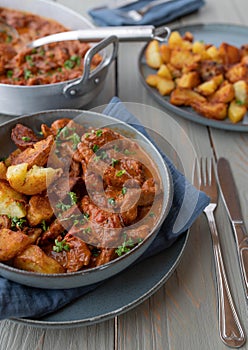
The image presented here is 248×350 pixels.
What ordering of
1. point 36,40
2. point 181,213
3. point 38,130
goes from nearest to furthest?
point 181,213 → point 38,130 → point 36,40

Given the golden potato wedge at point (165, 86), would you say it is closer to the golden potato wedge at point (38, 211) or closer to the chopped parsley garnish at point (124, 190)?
the chopped parsley garnish at point (124, 190)

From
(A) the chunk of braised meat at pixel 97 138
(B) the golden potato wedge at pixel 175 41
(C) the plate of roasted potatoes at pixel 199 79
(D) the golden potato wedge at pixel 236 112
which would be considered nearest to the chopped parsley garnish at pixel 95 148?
(A) the chunk of braised meat at pixel 97 138

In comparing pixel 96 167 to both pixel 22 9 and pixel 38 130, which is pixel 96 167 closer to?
pixel 38 130

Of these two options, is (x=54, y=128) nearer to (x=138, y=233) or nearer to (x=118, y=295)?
(x=138, y=233)

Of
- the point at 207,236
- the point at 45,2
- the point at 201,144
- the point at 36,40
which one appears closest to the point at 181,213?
the point at 207,236

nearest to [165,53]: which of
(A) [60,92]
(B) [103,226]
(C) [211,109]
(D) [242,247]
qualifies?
(C) [211,109]

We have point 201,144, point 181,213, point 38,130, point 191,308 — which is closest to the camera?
point 191,308

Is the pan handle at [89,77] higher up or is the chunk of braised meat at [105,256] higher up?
the pan handle at [89,77]

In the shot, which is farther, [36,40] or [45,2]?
[45,2]
